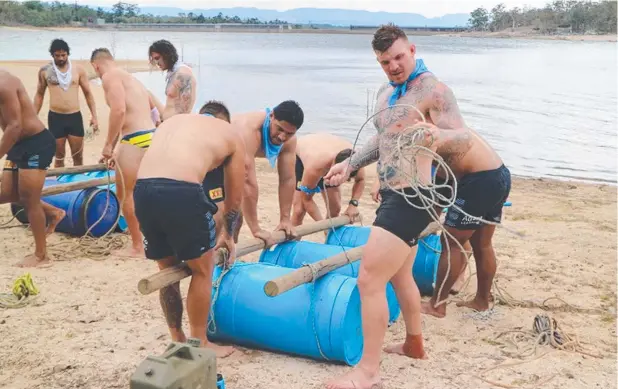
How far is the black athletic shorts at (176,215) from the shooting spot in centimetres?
390

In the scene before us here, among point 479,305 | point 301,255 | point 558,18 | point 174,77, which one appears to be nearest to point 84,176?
point 174,77

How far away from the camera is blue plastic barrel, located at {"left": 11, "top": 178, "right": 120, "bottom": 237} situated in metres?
7.10

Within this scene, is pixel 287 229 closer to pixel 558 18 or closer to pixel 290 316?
pixel 290 316

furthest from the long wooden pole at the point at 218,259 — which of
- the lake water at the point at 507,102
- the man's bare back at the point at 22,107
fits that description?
the lake water at the point at 507,102

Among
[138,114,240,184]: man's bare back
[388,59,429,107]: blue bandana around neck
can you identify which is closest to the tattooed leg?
[138,114,240,184]: man's bare back

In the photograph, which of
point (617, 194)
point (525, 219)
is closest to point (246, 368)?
point (525, 219)

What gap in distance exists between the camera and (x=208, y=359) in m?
2.58

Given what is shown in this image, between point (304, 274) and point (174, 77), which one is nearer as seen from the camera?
point (304, 274)

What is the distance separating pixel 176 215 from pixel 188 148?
16.4 inches

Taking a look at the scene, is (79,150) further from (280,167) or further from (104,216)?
(280,167)

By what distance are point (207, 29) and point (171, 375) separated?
152 meters

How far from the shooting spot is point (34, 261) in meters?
6.14

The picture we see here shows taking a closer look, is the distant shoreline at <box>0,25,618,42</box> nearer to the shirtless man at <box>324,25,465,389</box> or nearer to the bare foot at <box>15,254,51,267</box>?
the bare foot at <box>15,254,51,267</box>

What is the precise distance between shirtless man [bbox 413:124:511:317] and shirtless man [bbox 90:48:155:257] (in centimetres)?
293
